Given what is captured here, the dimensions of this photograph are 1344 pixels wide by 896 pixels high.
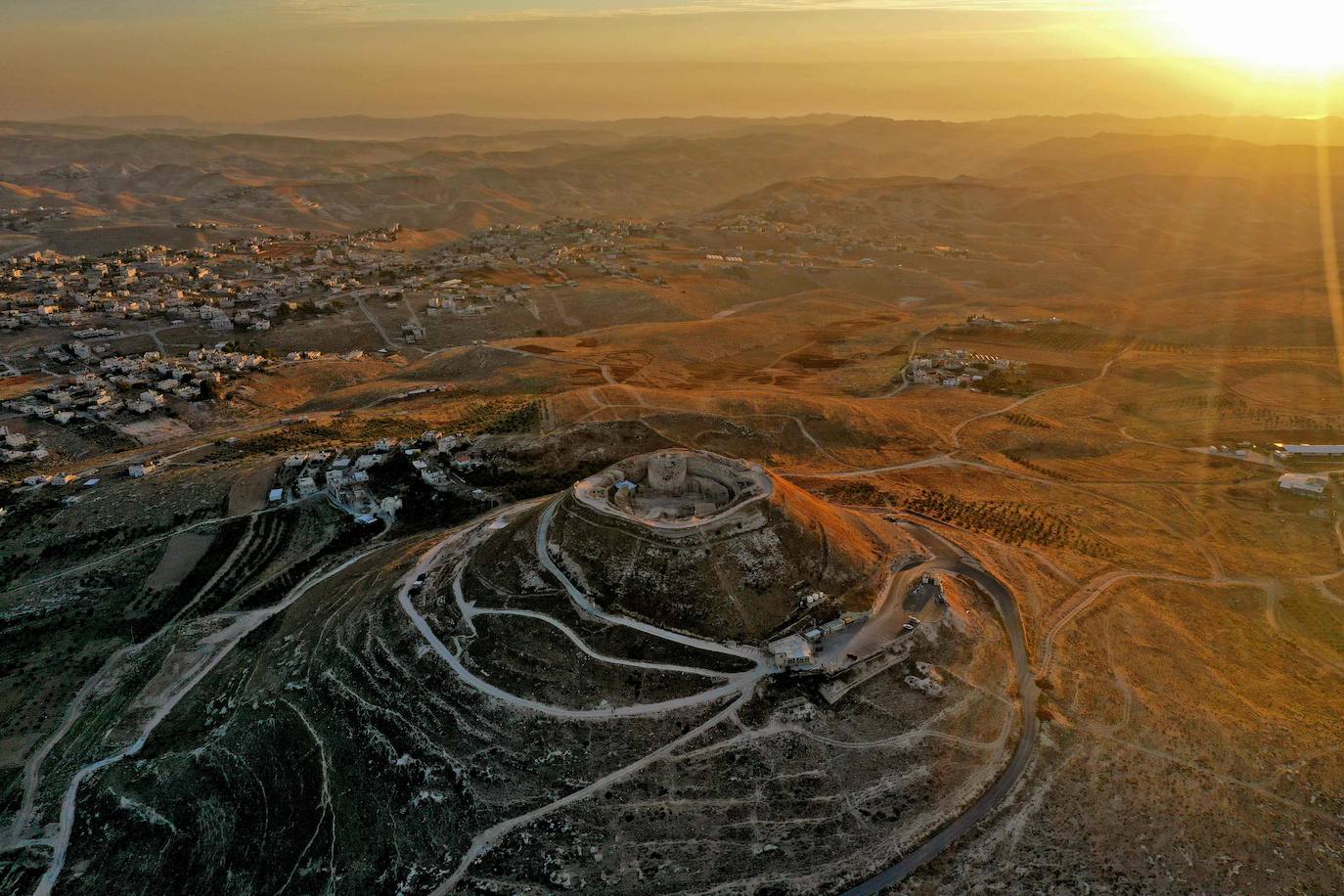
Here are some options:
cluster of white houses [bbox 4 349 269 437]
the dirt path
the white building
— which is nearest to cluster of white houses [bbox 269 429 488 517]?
the dirt path

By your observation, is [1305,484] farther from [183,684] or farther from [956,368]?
[183,684]

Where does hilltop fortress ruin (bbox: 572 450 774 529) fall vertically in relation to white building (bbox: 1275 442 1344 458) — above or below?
above

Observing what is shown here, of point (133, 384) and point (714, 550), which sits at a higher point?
point (714, 550)

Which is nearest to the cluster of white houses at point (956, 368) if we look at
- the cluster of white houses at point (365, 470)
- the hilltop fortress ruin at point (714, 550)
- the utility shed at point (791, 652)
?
the hilltop fortress ruin at point (714, 550)

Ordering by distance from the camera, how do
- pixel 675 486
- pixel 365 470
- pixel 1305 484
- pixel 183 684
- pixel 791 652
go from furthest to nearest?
pixel 365 470 < pixel 1305 484 < pixel 675 486 < pixel 183 684 < pixel 791 652

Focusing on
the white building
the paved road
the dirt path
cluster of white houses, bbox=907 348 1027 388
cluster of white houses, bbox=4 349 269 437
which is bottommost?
the dirt path

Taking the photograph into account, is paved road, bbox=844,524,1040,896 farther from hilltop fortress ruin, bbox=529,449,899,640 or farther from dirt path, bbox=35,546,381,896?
dirt path, bbox=35,546,381,896

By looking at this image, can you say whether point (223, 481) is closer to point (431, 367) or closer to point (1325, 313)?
point (431, 367)

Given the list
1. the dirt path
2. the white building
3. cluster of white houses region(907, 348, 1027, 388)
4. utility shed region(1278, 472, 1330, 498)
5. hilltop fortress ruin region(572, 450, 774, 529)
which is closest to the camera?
the dirt path

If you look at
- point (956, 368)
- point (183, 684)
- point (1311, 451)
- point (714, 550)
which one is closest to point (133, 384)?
point (183, 684)
